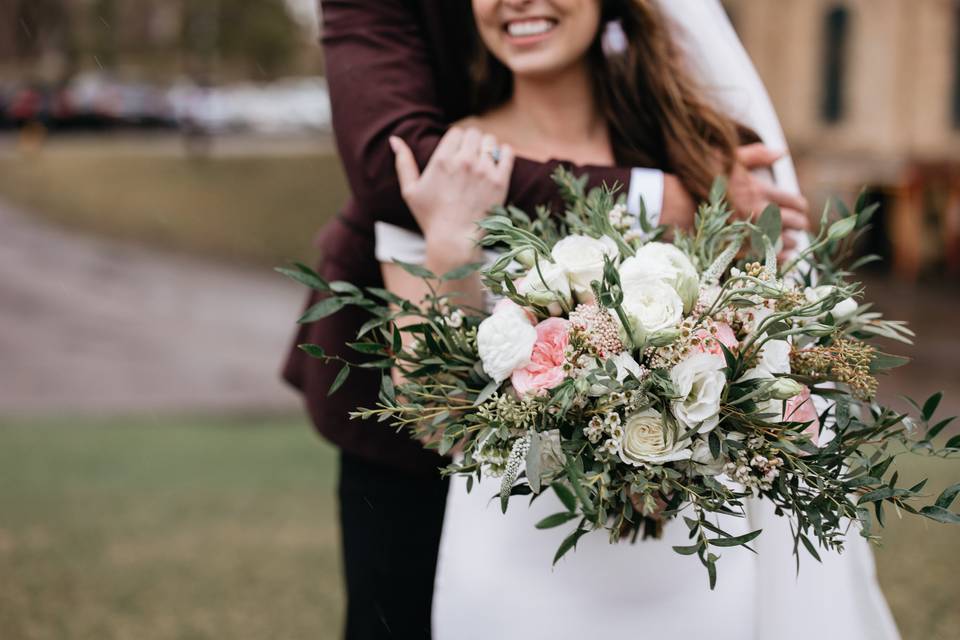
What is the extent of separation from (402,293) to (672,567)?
0.80 m

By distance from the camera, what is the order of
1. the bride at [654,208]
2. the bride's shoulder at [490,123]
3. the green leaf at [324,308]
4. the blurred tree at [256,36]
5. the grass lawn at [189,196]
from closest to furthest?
the green leaf at [324,308] → the bride at [654,208] → the bride's shoulder at [490,123] → the grass lawn at [189,196] → the blurred tree at [256,36]

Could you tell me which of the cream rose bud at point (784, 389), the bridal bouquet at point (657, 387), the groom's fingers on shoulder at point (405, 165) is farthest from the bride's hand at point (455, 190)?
the cream rose bud at point (784, 389)

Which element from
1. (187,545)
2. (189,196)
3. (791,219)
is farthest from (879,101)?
(791,219)

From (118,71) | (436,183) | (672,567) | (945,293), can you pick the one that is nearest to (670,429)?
(672,567)

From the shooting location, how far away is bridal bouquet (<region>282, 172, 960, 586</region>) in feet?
5.70

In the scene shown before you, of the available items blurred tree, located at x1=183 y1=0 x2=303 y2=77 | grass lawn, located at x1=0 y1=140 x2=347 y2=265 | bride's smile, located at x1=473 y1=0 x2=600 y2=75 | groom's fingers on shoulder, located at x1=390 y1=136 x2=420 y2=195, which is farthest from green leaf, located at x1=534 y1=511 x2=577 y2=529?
blurred tree, located at x1=183 y1=0 x2=303 y2=77

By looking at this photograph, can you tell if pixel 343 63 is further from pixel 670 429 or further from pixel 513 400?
pixel 670 429

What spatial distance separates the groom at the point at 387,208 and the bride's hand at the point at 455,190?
0.18 ft

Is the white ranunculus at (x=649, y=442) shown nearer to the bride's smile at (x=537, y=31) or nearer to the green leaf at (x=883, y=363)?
the green leaf at (x=883, y=363)

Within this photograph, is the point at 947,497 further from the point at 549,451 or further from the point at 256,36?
the point at 256,36

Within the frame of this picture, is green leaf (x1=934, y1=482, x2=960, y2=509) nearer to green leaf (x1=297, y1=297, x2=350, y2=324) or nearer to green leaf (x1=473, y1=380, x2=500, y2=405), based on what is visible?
green leaf (x1=473, y1=380, x2=500, y2=405)

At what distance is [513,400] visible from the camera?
70.9 inches

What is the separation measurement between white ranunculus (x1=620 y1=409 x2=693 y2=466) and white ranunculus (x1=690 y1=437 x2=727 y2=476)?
0.02 m

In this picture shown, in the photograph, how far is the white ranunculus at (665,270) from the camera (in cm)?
180
